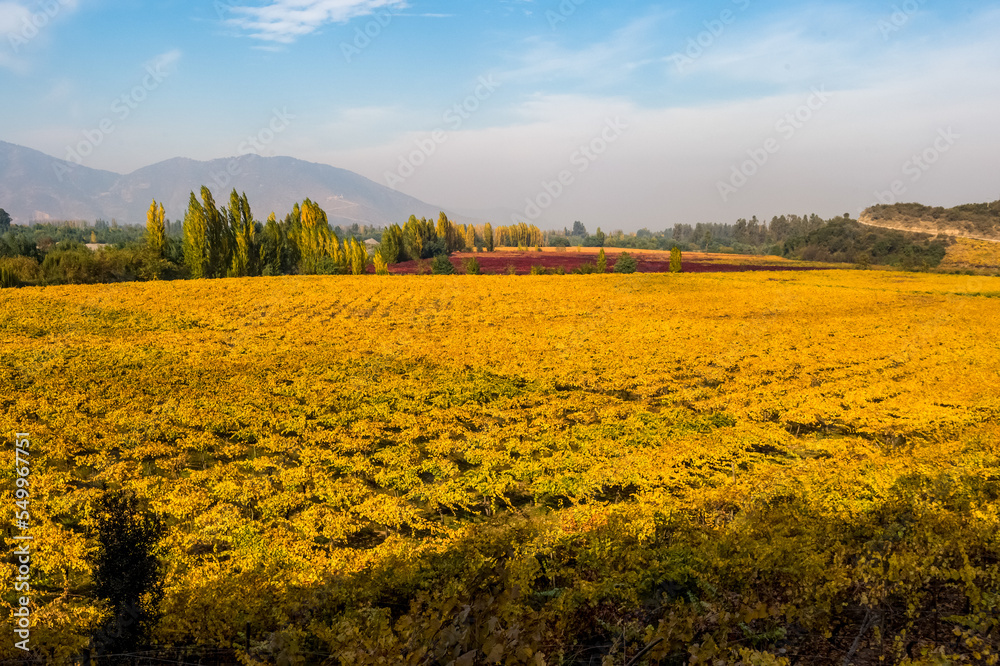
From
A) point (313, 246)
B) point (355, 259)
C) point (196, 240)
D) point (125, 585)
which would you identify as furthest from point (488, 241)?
point (125, 585)

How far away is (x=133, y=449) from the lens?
11.9 m

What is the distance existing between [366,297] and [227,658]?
101 feet

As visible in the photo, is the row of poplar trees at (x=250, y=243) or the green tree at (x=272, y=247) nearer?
the row of poplar trees at (x=250, y=243)

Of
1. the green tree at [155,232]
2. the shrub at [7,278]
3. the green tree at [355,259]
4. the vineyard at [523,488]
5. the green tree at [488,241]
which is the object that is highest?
the green tree at [488,241]

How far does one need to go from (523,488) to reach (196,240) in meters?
42.3

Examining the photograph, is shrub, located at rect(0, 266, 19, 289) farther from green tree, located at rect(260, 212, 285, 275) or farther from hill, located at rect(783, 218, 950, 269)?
hill, located at rect(783, 218, 950, 269)

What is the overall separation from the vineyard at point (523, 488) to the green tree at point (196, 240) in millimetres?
18064

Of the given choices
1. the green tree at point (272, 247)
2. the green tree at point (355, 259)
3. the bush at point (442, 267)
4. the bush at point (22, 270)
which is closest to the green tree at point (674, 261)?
the bush at point (442, 267)

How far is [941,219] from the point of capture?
123312mm

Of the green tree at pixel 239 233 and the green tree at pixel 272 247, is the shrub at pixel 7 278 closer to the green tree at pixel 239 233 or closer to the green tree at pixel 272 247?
the green tree at pixel 239 233

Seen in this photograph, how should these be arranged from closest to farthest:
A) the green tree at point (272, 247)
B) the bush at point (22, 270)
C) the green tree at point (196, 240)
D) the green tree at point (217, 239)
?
the bush at point (22, 270), the green tree at point (196, 240), the green tree at point (217, 239), the green tree at point (272, 247)

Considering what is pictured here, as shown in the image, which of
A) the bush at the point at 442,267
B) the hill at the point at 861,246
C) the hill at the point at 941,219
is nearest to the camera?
the bush at the point at 442,267

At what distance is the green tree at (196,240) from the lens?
4191 cm

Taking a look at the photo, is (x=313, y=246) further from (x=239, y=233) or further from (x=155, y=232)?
(x=155, y=232)
